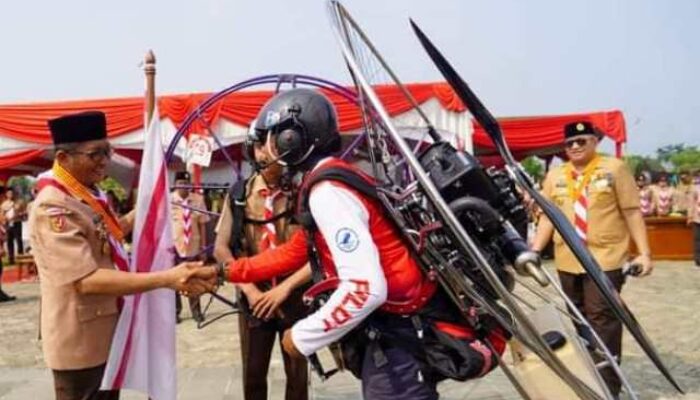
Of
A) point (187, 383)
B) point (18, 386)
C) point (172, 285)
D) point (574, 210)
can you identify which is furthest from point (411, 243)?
point (18, 386)

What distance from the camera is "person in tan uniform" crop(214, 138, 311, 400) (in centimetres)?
404

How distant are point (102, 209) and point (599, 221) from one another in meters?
3.26

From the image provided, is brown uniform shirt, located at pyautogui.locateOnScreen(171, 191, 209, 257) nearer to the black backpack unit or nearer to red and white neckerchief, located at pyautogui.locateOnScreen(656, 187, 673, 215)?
the black backpack unit

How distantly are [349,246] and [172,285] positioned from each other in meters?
1.05

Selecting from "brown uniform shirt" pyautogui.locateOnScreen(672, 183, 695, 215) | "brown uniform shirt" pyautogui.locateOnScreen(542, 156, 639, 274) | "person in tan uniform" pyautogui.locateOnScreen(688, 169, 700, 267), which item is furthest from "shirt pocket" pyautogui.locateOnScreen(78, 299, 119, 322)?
"brown uniform shirt" pyautogui.locateOnScreen(672, 183, 695, 215)

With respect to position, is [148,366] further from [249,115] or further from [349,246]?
[249,115]

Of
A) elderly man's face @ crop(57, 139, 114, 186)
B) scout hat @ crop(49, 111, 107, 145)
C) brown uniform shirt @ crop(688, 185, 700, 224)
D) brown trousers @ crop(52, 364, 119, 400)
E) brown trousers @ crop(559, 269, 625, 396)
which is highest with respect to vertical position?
scout hat @ crop(49, 111, 107, 145)

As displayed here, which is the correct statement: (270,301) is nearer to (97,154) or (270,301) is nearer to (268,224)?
(268,224)

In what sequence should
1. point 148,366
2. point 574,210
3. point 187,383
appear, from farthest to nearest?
point 187,383 < point 574,210 < point 148,366

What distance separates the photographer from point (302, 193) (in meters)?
2.47

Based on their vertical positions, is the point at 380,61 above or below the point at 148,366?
above

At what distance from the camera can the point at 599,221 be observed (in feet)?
16.3

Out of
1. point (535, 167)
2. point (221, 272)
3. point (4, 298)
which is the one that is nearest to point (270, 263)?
point (221, 272)

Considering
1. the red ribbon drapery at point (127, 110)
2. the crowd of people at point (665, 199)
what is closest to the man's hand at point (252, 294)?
the red ribbon drapery at point (127, 110)
